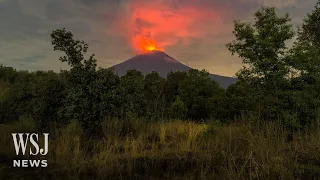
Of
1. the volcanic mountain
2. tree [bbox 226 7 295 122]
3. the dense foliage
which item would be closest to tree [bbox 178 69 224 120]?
the dense foliage

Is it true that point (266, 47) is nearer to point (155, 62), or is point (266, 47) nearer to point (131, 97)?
point (131, 97)

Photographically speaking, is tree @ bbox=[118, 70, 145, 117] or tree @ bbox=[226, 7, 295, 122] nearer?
tree @ bbox=[118, 70, 145, 117]

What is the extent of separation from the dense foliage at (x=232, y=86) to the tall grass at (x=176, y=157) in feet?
2.64

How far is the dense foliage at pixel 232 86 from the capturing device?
1086 centimetres

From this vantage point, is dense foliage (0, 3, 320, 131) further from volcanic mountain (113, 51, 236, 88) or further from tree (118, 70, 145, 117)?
volcanic mountain (113, 51, 236, 88)

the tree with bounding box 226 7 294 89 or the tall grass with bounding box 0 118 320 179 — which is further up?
the tree with bounding box 226 7 294 89

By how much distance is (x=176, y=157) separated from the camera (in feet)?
29.0

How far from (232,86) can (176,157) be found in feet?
40.2

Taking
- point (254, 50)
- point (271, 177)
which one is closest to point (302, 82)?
point (254, 50)

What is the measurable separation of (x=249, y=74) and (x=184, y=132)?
7986mm

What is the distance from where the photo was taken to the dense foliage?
10.9 meters

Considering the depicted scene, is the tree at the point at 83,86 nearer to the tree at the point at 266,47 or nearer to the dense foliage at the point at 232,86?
the dense foliage at the point at 232,86

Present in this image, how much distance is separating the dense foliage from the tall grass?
81 centimetres

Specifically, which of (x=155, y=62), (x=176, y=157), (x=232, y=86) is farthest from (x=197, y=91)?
(x=155, y=62)
